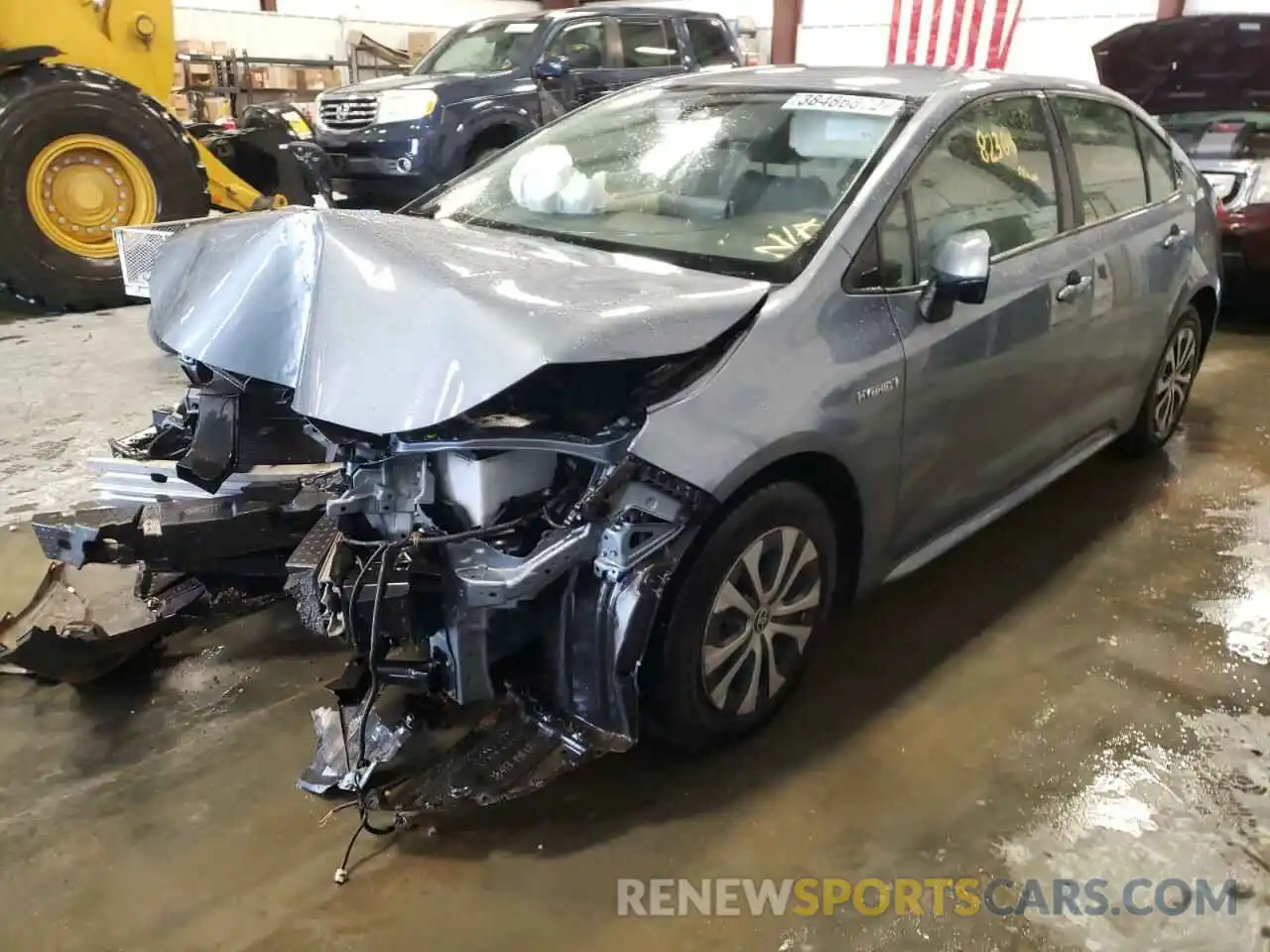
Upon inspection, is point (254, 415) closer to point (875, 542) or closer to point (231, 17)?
point (875, 542)

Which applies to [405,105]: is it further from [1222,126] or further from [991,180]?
[991,180]

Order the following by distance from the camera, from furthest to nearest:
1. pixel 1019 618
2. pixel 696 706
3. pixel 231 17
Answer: pixel 231 17
pixel 1019 618
pixel 696 706

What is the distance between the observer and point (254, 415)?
2.56 meters

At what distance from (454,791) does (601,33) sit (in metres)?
7.97

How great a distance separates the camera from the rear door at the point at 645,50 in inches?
346

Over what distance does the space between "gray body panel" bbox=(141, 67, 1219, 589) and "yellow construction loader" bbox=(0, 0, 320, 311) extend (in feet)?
15.1

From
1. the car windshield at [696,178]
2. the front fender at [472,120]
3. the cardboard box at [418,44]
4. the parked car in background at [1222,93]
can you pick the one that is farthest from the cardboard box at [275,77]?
the car windshield at [696,178]

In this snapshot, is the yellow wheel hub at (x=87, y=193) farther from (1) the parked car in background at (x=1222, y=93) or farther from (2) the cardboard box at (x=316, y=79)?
(2) the cardboard box at (x=316, y=79)

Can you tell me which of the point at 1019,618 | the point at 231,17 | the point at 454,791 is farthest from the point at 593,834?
the point at 231,17

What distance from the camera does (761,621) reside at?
7.76 feet

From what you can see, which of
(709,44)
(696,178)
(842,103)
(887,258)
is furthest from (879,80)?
(709,44)

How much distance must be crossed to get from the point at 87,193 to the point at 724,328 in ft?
19.7

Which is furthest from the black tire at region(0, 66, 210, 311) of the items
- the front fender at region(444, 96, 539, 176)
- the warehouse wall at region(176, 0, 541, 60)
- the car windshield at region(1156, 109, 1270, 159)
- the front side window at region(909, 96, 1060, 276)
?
the warehouse wall at region(176, 0, 541, 60)

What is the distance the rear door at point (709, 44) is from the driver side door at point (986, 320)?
6.70 meters
